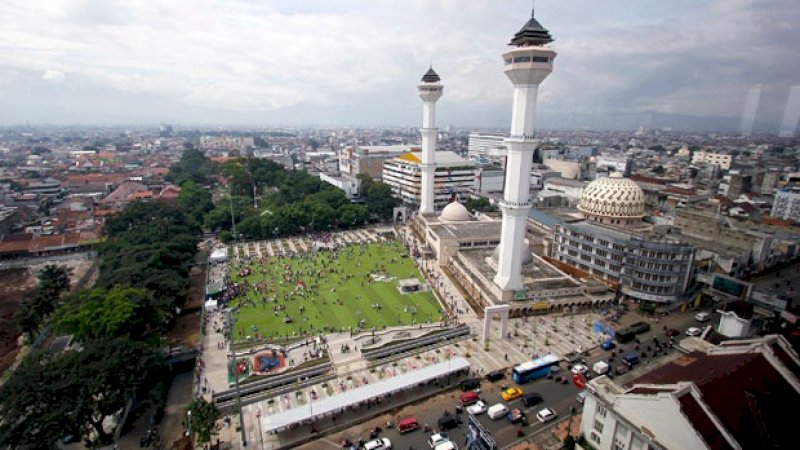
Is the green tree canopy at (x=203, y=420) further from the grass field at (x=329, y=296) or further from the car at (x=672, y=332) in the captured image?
the car at (x=672, y=332)

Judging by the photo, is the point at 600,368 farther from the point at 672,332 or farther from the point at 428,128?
the point at 428,128

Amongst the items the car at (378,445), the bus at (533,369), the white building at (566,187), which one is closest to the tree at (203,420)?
the car at (378,445)

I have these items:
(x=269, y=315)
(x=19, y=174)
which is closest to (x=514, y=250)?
(x=269, y=315)

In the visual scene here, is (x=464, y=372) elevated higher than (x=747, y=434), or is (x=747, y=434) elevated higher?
(x=747, y=434)

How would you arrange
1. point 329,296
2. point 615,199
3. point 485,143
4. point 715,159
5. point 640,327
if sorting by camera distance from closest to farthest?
point 640,327, point 329,296, point 615,199, point 715,159, point 485,143

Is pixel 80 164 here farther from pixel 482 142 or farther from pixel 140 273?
pixel 482 142

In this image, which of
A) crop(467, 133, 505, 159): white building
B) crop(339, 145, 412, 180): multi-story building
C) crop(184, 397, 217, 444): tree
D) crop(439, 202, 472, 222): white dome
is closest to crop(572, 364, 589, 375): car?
crop(184, 397, 217, 444): tree

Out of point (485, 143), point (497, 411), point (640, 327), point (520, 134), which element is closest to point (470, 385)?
point (497, 411)
